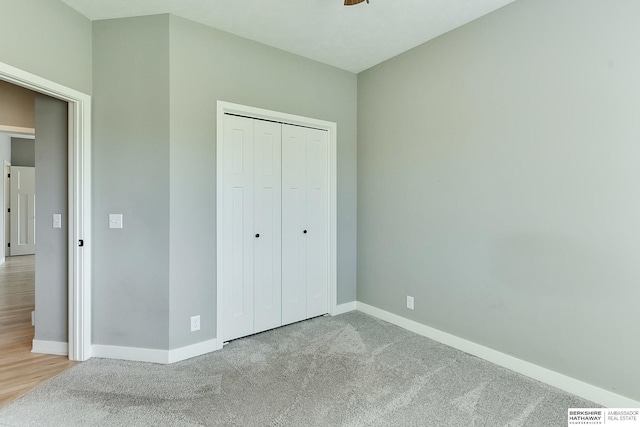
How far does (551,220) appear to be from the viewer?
2.13m

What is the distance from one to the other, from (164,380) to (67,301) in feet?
3.74

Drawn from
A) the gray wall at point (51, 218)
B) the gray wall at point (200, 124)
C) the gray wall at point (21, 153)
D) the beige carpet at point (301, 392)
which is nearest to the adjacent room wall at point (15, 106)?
the gray wall at point (51, 218)

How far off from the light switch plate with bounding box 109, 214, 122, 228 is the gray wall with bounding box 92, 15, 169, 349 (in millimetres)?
40

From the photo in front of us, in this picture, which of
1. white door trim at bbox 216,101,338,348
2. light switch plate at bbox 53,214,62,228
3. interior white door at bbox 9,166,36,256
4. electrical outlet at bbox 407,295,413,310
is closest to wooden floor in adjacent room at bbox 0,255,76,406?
light switch plate at bbox 53,214,62,228

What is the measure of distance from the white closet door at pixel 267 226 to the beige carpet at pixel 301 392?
427 mm

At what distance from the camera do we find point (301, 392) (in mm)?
2062

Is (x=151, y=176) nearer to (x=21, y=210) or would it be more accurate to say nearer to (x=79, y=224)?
(x=79, y=224)

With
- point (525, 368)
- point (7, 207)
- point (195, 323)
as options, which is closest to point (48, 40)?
point (195, 323)

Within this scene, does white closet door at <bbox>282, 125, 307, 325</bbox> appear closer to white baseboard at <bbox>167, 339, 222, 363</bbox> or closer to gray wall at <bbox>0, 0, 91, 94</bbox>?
white baseboard at <bbox>167, 339, 222, 363</bbox>

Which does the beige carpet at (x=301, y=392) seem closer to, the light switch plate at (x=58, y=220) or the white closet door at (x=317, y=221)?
the white closet door at (x=317, y=221)

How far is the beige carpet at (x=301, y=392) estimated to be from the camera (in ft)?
5.92

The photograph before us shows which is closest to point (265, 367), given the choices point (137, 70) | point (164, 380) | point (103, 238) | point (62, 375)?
point (164, 380)

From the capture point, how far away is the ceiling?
2.31 m

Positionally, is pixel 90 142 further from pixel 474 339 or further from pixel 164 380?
pixel 474 339
